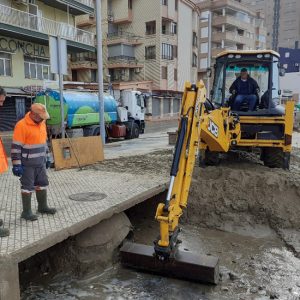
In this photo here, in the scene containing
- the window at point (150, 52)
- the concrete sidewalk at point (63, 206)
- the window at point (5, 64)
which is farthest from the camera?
the window at point (150, 52)

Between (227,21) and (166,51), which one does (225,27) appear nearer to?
(227,21)

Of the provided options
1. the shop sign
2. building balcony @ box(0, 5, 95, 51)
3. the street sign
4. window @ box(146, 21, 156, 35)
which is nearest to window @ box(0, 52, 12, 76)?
the shop sign

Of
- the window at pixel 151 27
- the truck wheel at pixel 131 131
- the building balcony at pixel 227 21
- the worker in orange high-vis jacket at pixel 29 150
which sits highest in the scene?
the building balcony at pixel 227 21

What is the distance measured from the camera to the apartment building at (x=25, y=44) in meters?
22.8

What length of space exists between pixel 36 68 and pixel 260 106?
67.5 feet

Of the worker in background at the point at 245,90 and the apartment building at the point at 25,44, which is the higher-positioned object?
the apartment building at the point at 25,44

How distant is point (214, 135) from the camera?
670 cm

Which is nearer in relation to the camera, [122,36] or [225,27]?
[122,36]

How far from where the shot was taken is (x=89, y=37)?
2923 cm

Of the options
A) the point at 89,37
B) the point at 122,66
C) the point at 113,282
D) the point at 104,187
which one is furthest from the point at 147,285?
the point at 122,66

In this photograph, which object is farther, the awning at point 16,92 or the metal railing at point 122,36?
the metal railing at point 122,36

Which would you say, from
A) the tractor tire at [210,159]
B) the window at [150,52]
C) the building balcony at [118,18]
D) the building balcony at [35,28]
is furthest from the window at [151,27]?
the tractor tire at [210,159]

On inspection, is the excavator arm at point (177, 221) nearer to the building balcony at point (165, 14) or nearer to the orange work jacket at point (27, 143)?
the orange work jacket at point (27, 143)

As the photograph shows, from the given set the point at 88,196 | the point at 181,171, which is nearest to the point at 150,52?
the point at 88,196
